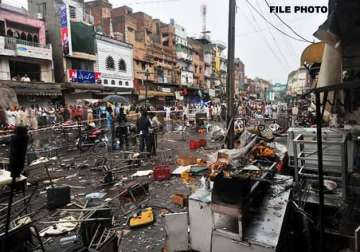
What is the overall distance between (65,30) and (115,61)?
894 centimetres

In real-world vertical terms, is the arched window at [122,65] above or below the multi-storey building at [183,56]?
below

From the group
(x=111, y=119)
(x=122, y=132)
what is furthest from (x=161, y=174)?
(x=111, y=119)

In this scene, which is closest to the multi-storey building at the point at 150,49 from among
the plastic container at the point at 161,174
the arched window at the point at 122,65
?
the arched window at the point at 122,65

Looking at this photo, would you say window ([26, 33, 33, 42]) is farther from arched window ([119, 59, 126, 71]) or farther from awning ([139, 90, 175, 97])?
awning ([139, 90, 175, 97])

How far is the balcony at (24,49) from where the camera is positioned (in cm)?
2366

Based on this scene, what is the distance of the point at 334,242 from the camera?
14.1 ft

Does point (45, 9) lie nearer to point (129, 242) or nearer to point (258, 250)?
point (129, 242)

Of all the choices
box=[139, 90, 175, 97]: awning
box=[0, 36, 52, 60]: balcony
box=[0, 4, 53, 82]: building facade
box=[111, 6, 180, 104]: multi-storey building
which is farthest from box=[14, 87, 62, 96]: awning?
box=[139, 90, 175, 97]: awning

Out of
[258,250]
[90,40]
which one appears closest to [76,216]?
[258,250]

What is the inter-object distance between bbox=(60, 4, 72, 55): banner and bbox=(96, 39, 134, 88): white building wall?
505 centimetres

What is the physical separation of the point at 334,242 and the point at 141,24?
45.8m

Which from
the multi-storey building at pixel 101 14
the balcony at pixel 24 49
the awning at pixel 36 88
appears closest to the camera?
the awning at pixel 36 88

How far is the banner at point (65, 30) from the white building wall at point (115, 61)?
5048mm

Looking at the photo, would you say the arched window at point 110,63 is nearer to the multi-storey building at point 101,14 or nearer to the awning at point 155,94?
the awning at point 155,94
